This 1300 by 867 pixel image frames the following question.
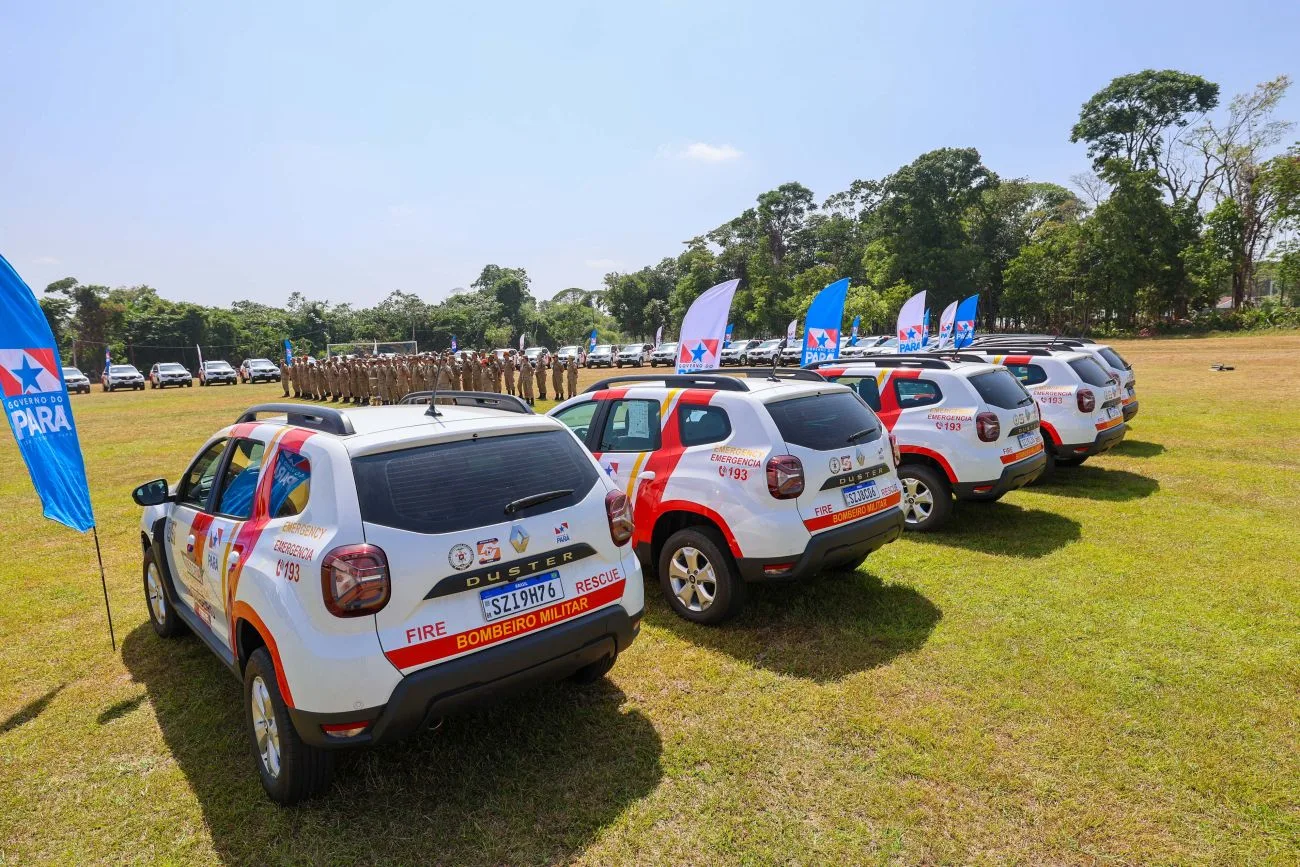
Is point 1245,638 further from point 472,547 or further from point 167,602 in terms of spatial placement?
point 167,602

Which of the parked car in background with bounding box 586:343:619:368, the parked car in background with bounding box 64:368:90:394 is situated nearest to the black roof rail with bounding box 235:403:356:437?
the parked car in background with bounding box 64:368:90:394

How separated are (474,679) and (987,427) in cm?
525

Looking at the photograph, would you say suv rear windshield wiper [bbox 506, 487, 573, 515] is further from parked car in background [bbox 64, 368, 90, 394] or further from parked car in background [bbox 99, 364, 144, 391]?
parked car in background [bbox 64, 368, 90, 394]

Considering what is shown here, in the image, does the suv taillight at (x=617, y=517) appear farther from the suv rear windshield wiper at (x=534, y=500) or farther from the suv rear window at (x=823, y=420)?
the suv rear window at (x=823, y=420)

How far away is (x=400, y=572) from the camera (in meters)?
2.70

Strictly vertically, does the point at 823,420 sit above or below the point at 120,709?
above

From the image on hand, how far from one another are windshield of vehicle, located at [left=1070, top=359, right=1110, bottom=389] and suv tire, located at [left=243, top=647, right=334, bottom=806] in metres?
8.94

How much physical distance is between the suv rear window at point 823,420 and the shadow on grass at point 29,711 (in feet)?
15.0

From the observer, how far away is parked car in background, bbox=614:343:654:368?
43872 mm

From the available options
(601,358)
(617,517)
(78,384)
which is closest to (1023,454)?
(617,517)

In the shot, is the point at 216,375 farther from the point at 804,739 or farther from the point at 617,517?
the point at 804,739

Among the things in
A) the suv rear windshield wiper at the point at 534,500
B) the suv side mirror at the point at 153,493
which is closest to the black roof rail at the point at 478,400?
the suv rear windshield wiper at the point at 534,500

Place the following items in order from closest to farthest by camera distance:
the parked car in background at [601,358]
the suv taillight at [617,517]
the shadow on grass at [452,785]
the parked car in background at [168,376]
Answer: the shadow on grass at [452,785]
the suv taillight at [617,517]
the parked car in background at [168,376]
the parked car in background at [601,358]

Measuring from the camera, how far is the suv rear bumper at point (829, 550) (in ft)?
14.3
